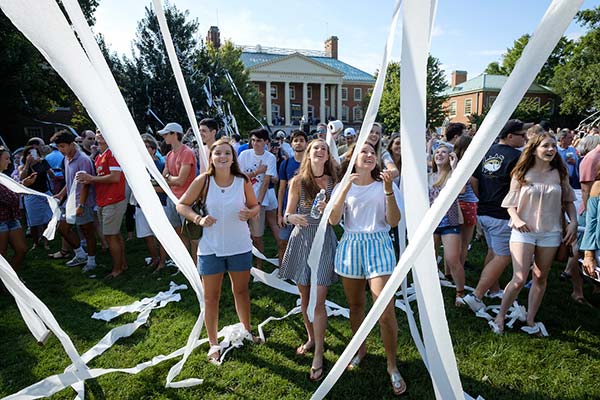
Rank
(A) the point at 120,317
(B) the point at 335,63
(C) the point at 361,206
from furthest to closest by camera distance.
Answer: (B) the point at 335,63, (A) the point at 120,317, (C) the point at 361,206

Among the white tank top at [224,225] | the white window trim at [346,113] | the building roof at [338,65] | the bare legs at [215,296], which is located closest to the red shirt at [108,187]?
the white tank top at [224,225]

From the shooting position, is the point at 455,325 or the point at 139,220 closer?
the point at 455,325

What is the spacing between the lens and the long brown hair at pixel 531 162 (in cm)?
337

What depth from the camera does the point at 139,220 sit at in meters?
5.73

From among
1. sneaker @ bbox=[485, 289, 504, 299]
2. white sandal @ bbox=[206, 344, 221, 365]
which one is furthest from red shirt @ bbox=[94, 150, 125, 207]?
sneaker @ bbox=[485, 289, 504, 299]

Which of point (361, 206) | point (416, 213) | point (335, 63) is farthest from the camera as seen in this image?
point (335, 63)

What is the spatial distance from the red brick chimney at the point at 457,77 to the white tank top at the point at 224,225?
58260 mm

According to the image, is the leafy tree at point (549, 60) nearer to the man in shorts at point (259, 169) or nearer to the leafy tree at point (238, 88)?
the leafy tree at point (238, 88)

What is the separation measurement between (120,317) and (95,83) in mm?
3156

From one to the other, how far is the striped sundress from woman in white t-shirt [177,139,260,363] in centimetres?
40

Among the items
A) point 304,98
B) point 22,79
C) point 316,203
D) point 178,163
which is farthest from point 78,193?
point 304,98

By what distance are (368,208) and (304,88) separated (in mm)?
57292

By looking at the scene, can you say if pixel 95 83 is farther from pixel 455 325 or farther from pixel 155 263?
pixel 155 263

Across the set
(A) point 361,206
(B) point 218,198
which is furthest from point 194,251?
(A) point 361,206
